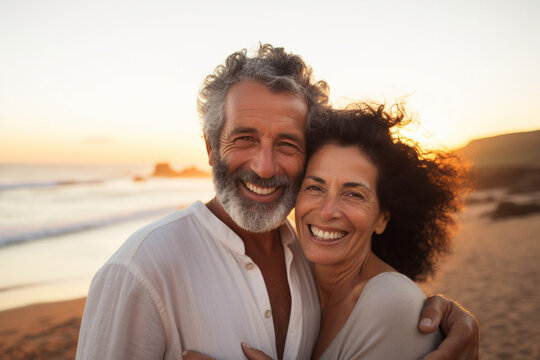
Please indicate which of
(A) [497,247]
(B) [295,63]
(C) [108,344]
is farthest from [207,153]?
(A) [497,247]

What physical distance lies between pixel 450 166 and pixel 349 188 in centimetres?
122

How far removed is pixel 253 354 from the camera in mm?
2105

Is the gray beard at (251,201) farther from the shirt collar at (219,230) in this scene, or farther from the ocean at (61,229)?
the ocean at (61,229)

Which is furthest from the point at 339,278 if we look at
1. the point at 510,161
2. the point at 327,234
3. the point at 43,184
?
the point at 510,161

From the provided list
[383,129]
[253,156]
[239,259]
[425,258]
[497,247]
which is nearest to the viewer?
[239,259]

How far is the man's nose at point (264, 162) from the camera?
263 cm

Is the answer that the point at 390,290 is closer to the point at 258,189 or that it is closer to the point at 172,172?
the point at 258,189

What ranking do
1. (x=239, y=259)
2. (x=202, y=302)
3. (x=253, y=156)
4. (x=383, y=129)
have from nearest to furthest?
(x=202, y=302), (x=239, y=259), (x=253, y=156), (x=383, y=129)

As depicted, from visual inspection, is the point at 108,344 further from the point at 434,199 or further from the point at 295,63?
the point at 434,199

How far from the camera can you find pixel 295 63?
2980mm

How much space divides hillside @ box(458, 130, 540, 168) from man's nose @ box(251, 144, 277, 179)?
44.4m

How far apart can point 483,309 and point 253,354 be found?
842cm

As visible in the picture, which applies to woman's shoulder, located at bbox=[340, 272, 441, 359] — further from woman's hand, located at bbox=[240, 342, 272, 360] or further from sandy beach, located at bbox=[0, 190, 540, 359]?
sandy beach, located at bbox=[0, 190, 540, 359]

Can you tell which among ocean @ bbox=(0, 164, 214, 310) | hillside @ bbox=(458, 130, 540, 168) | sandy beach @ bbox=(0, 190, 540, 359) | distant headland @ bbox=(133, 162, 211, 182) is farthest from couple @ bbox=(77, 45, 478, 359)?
distant headland @ bbox=(133, 162, 211, 182)
